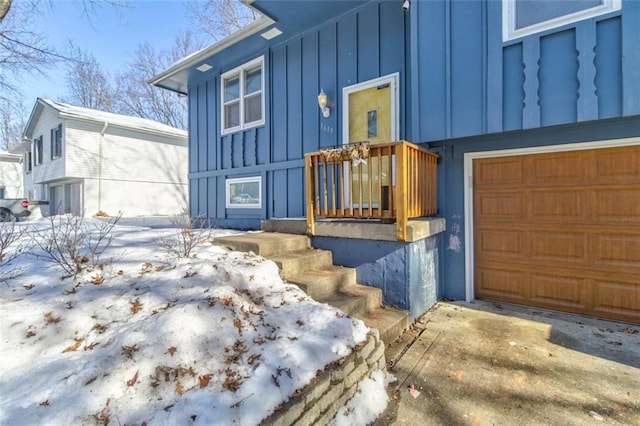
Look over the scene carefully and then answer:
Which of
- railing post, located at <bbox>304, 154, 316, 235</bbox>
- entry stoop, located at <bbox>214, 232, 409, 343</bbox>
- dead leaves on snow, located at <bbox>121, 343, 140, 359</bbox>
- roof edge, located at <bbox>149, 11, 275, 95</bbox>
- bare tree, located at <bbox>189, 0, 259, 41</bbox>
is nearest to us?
dead leaves on snow, located at <bbox>121, 343, 140, 359</bbox>

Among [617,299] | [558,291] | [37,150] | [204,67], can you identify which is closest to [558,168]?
[558,291]

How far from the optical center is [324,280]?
3289mm

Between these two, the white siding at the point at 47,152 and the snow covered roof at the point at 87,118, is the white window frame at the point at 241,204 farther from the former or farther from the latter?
the white siding at the point at 47,152

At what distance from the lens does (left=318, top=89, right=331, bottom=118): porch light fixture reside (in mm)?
5148

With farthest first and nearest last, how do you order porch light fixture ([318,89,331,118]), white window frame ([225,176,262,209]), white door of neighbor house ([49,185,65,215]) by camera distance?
1. white door of neighbor house ([49,185,65,215])
2. white window frame ([225,176,262,209])
3. porch light fixture ([318,89,331,118])

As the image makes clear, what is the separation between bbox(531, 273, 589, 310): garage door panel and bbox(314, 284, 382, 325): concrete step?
2.17 metres

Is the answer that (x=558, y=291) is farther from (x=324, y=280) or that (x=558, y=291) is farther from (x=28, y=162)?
(x=28, y=162)

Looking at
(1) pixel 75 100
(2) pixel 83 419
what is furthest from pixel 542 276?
(1) pixel 75 100

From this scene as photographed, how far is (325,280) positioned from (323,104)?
3119mm

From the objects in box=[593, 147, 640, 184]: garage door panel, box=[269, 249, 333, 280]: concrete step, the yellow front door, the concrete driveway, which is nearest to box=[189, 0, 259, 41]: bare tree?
the yellow front door

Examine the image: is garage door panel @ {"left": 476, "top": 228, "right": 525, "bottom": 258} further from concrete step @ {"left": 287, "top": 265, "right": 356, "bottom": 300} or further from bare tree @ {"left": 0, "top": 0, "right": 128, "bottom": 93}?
bare tree @ {"left": 0, "top": 0, "right": 128, "bottom": 93}

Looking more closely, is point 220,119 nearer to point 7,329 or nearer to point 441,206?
point 441,206

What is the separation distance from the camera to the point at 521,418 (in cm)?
211

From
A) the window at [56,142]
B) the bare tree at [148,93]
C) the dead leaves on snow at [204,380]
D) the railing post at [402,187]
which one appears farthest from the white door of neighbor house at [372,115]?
the bare tree at [148,93]
